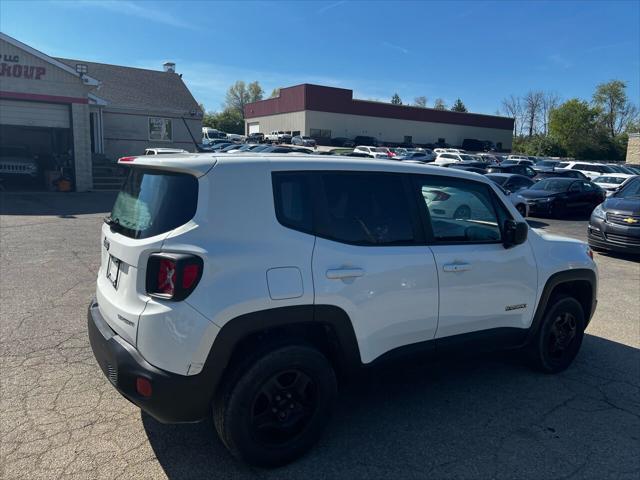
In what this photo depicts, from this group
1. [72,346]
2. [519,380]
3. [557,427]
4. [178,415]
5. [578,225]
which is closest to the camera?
[178,415]

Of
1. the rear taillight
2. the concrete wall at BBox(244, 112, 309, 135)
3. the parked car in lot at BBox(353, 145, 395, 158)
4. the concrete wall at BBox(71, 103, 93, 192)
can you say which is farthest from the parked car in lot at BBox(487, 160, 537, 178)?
the concrete wall at BBox(244, 112, 309, 135)

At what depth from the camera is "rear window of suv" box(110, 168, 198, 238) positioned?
2.79 meters

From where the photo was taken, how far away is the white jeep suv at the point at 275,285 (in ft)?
8.77

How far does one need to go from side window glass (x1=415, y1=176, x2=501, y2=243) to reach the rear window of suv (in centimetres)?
164

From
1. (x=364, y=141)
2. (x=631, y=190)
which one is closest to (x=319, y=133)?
(x=364, y=141)

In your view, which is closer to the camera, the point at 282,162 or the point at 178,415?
the point at 178,415

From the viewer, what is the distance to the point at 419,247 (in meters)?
3.47

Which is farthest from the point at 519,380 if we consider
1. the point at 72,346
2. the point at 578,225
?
the point at 578,225

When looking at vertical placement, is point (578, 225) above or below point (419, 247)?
below

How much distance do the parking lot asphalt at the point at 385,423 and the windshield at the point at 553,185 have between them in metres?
13.4

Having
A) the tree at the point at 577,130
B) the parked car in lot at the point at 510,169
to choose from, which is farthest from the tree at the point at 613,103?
the parked car in lot at the point at 510,169

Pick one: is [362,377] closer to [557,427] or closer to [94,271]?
[557,427]

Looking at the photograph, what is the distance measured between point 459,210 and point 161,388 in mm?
2570

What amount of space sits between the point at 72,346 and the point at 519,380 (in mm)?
4016
